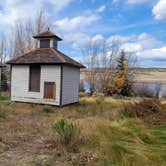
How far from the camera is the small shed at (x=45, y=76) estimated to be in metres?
13.7

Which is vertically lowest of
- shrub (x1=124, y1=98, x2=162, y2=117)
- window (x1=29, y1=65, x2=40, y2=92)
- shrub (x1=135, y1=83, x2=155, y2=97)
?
shrub (x1=124, y1=98, x2=162, y2=117)

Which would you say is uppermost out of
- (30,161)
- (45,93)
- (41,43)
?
(41,43)

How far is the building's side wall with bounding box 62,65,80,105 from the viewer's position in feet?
46.1

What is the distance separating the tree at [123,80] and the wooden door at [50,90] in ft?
41.5

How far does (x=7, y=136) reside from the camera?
238 inches

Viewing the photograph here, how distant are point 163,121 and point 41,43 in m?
9.36

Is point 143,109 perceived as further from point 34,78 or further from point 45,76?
point 34,78

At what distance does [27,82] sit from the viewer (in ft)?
47.5

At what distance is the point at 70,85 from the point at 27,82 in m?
2.60

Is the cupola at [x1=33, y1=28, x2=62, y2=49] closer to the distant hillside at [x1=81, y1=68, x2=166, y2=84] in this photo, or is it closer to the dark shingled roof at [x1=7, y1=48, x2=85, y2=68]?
the dark shingled roof at [x1=7, y1=48, x2=85, y2=68]

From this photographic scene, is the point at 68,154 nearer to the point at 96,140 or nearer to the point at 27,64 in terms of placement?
the point at 96,140

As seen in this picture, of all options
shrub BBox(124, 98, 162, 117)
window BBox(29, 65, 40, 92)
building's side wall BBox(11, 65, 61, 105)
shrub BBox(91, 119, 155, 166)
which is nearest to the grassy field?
shrub BBox(91, 119, 155, 166)

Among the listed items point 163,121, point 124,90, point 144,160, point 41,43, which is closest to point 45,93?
point 41,43

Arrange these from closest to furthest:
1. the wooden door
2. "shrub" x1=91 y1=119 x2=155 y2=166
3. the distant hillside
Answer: "shrub" x1=91 y1=119 x2=155 y2=166 → the wooden door → the distant hillside
